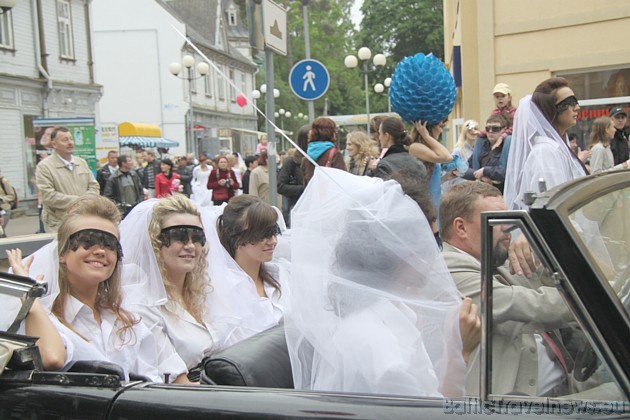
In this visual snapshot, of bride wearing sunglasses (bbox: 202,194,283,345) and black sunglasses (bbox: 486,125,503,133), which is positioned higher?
black sunglasses (bbox: 486,125,503,133)

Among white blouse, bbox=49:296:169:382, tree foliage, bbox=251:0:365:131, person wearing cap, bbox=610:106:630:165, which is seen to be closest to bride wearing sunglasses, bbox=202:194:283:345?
white blouse, bbox=49:296:169:382

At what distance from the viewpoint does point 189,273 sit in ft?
11.2

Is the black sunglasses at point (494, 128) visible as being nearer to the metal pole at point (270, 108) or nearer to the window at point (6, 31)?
the metal pole at point (270, 108)

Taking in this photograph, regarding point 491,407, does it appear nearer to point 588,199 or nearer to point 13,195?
point 588,199

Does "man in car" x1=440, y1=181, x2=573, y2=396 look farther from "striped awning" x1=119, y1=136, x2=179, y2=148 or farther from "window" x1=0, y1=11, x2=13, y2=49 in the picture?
"striped awning" x1=119, y1=136, x2=179, y2=148

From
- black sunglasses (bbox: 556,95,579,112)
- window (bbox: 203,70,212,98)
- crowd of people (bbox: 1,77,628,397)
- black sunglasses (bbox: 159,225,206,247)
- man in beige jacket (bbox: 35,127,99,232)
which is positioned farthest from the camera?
window (bbox: 203,70,212,98)

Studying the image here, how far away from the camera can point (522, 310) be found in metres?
1.79

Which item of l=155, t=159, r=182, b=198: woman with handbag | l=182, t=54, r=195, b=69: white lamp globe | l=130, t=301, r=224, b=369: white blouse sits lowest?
l=130, t=301, r=224, b=369: white blouse

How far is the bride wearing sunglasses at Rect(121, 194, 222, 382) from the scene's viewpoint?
10.4 ft

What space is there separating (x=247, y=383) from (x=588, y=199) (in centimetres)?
116

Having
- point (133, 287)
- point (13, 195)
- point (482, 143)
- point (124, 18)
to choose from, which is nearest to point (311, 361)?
point (133, 287)

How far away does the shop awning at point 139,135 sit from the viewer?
109 ft

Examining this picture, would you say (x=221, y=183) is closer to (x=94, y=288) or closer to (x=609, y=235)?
(x=94, y=288)

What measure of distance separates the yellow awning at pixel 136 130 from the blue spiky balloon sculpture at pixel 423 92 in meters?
29.2
